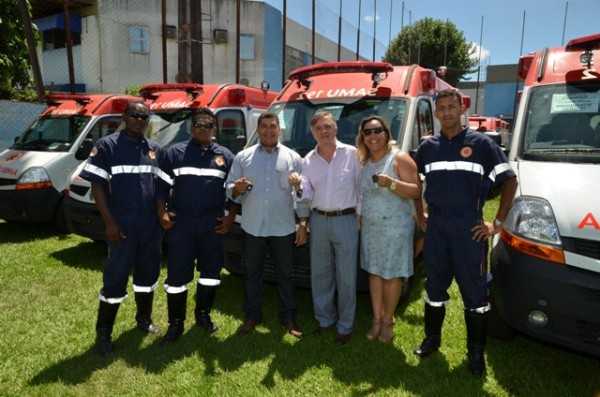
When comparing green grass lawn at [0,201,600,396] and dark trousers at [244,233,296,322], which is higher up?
dark trousers at [244,233,296,322]

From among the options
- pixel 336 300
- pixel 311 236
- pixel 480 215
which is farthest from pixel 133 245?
pixel 480 215

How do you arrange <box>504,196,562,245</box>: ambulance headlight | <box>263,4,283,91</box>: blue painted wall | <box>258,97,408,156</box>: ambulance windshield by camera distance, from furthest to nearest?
<box>263,4,283,91</box>: blue painted wall → <box>258,97,408,156</box>: ambulance windshield → <box>504,196,562,245</box>: ambulance headlight

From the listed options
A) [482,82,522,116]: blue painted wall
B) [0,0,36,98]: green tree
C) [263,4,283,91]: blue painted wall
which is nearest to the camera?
[0,0,36,98]: green tree

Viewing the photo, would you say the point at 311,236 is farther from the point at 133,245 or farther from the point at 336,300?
the point at 133,245

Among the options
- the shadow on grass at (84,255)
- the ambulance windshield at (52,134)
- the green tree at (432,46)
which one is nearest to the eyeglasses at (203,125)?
the shadow on grass at (84,255)

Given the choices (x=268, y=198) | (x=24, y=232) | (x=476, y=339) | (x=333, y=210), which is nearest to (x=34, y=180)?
(x=24, y=232)

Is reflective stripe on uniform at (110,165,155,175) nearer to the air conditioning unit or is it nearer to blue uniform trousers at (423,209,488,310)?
blue uniform trousers at (423,209,488,310)

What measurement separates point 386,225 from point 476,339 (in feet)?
3.37

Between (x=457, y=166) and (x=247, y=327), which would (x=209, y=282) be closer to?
(x=247, y=327)

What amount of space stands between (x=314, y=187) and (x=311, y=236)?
405 millimetres

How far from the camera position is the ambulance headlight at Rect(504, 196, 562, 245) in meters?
2.93

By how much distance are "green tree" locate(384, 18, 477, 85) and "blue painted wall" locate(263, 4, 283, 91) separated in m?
12.4

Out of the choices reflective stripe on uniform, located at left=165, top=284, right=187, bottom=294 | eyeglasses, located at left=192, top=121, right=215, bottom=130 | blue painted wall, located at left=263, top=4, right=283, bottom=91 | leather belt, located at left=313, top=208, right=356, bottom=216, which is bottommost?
reflective stripe on uniform, located at left=165, top=284, right=187, bottom=294

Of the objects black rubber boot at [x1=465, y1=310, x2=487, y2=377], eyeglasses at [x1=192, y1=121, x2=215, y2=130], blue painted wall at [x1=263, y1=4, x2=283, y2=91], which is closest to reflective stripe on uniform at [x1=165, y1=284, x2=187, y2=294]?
eyeglasses at [x1=192, y1=121, x2=215, y2=130]
